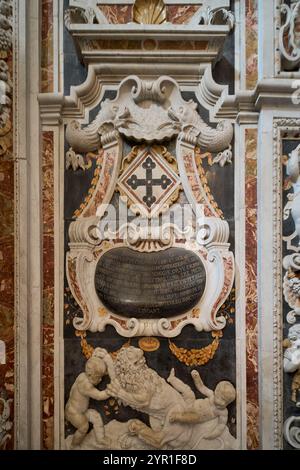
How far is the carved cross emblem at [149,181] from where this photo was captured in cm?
479

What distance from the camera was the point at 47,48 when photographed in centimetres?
482

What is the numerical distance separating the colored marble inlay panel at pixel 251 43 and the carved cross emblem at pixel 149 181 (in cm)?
94

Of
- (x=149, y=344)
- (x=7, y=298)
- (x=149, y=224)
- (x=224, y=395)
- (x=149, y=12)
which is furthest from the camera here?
(x=149, y=12)

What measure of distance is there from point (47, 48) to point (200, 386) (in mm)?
2959

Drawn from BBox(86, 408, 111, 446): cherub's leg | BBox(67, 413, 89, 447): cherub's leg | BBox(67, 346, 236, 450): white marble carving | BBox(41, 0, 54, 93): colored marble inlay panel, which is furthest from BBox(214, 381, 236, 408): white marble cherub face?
BBox(41, 0, 54, 93): colored marble inlay panel

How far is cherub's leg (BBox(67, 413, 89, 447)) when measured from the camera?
450cm

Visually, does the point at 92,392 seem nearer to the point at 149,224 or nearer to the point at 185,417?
the point at 185,417

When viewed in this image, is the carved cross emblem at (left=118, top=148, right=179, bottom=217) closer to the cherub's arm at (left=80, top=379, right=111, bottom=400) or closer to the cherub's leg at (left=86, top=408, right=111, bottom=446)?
the cherub's arm at (left=80, top=379, right=111, bottom=400)

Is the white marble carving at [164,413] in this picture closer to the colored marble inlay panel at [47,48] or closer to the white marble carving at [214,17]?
the colored marble inlay panel at [47,48]

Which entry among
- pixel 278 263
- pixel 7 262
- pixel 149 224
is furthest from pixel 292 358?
pixel 7 262

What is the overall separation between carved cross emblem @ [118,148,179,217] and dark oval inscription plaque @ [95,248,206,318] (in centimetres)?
40

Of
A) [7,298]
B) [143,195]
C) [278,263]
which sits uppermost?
[143,195]

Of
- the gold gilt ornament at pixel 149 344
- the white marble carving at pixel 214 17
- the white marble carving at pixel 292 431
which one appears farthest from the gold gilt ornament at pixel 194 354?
the white marble carving at pixel 214 17
